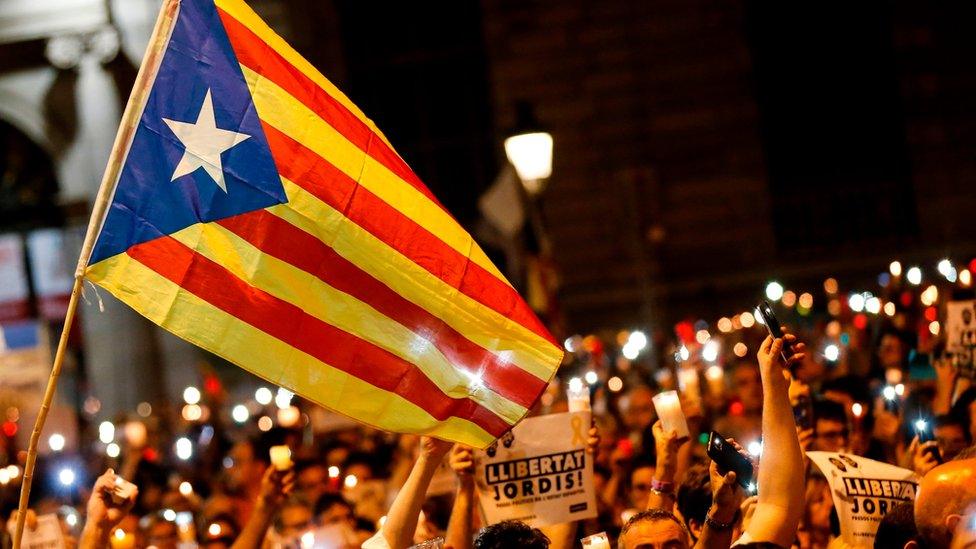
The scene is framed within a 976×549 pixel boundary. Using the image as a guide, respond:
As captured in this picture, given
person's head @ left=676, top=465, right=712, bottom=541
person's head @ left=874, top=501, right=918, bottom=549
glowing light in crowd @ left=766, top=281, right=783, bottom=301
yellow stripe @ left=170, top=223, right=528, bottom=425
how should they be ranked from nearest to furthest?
person's head @ left=874, top=501, right=918, bottom=549 → yellow stripe @ left=170, top=223, right=528, bottom=425 → person's head @ left=676, top=465, right=712, bottom=541 → glowing light in crowd @ left=766, top=281, right=783, bottom=301

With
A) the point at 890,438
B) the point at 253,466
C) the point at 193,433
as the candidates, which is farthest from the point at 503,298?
the point at 193,433

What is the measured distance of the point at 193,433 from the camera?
14.6m

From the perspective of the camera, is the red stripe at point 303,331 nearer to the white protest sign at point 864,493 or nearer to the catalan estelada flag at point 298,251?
the catalan estelada flag at point 298,251

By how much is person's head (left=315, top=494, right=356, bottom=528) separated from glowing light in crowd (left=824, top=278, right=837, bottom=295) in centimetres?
1182

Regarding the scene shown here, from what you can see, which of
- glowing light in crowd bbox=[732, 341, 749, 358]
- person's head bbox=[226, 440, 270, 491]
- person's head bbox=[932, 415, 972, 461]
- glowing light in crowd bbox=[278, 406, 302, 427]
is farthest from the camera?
glowing light in crowd bbox=[732, 341, 749, 358]

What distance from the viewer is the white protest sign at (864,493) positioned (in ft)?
17.6

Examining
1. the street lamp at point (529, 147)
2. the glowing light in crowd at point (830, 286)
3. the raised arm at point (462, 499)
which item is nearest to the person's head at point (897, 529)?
the raised arm at point (462, 499)

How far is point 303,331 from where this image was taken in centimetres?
513

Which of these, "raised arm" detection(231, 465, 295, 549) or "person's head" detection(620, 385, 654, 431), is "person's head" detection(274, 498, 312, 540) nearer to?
"raised arm" detection(231, 465, 295, 549)

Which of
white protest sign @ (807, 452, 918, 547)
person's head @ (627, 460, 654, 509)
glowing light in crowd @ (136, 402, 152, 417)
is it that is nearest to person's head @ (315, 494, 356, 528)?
person's head @ (627, 460, 654, 509)

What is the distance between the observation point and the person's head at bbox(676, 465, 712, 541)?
5.32 m

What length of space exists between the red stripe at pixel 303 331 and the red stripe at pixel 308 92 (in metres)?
0.60

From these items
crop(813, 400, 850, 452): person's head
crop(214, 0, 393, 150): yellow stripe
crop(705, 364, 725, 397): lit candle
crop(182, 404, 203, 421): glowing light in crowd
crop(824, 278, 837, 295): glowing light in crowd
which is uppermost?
crop(824, 278, 837, 295): glowing light in crowd

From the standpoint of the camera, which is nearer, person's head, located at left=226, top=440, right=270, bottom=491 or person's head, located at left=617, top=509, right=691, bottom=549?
person's head, located at left=617, top=509, right=691, bottom=549
